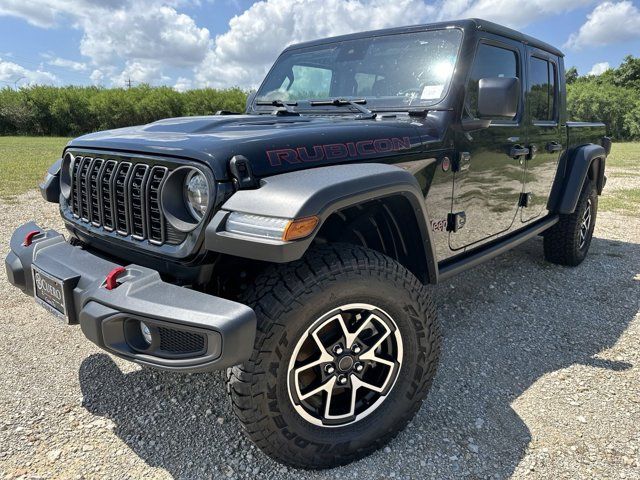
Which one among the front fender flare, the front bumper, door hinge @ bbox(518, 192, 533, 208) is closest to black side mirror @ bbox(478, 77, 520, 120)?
the front fender flare

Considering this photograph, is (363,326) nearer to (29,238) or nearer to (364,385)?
(364,385)

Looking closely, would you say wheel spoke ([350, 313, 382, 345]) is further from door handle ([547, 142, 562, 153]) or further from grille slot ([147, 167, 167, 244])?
door handle ([547, 142, 562, 153])

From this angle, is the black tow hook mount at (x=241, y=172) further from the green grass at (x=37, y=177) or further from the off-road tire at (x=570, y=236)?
the green grass at (x=37, y=177)

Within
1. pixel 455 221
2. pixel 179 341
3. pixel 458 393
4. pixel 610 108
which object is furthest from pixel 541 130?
pixel 610 108

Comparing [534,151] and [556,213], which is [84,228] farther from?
[556,213]

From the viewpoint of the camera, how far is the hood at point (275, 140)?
189 centimetres

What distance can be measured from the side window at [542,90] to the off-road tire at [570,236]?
99 cm

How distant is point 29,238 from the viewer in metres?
2.47

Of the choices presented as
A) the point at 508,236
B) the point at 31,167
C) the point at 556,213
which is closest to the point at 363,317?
the point at 508,236

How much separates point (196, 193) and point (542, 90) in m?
3.29

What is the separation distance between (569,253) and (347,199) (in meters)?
3.66

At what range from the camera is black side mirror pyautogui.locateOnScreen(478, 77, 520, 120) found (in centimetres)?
258

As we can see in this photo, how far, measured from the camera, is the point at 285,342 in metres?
1.81

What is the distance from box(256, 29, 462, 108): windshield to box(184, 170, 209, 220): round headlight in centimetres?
141
